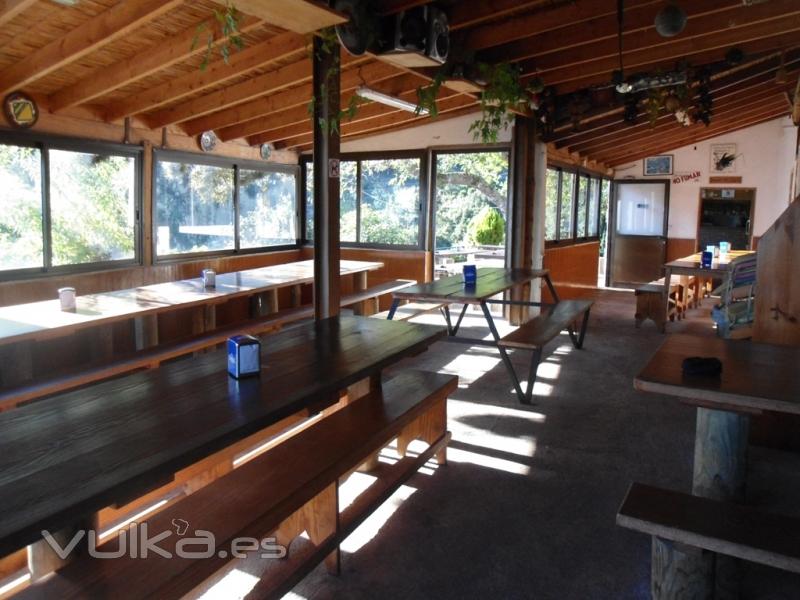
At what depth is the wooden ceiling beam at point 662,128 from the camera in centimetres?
875

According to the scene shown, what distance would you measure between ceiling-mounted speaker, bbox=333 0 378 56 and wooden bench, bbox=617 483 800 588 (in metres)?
2.90

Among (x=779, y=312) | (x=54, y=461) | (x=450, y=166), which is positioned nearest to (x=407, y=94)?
(x=450, y=166)

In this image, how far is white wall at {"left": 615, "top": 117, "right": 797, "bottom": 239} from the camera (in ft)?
33.0

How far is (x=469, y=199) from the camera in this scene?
9195mm

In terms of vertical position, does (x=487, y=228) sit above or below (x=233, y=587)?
above

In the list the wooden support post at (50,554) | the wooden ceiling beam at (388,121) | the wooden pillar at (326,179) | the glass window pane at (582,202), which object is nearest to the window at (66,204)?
the wooden ceiling beam at (388,121)

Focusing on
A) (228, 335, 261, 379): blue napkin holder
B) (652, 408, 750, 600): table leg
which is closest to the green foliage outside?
(652, 408, 750, 600): table leg

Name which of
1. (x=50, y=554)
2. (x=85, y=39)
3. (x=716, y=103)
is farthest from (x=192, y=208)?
(x=716, y=103)

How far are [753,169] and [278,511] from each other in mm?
10844

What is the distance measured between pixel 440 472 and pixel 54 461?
Result: 2.09 m

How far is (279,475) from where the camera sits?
6.84ft

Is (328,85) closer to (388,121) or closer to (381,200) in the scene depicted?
(388,121)

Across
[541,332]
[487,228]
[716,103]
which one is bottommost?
[541,332]

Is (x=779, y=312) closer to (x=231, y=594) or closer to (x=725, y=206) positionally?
(x=231, y=594)
